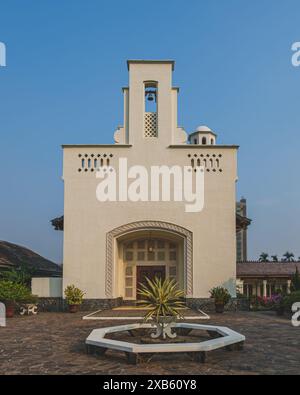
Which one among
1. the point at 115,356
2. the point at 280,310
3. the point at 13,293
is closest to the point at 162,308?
the point at 115,356

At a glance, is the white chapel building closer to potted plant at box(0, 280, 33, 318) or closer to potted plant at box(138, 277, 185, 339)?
potted plant at box(0, 280, 33, 318)

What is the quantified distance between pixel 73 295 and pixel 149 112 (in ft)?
26.7

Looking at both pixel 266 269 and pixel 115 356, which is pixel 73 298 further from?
pixel 266 269

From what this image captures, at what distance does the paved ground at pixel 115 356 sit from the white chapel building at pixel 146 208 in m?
5.01

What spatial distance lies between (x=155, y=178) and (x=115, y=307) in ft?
17.7

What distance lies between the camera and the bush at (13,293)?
15469 millimetres

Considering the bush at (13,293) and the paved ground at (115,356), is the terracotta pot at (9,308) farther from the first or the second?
the paved ground at (115,356)

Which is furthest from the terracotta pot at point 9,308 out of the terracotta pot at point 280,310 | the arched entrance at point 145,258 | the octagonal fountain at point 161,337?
the terracotta pot at point 280,310

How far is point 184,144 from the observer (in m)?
18.5

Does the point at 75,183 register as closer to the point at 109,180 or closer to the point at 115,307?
the point at 109,180

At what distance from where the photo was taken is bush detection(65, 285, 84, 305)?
16.8m

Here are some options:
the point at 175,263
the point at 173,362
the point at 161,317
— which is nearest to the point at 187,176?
the point at 175,263
